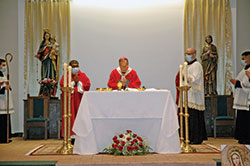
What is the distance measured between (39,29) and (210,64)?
5.20 metres

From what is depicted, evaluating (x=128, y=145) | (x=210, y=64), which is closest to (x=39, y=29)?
(x=210, y=64)

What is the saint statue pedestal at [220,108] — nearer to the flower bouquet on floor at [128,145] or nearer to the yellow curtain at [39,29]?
the flower bouquet on floor at [128,145]

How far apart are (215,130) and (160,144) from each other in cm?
365

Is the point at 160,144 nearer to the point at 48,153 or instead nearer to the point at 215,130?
the point at 48,153

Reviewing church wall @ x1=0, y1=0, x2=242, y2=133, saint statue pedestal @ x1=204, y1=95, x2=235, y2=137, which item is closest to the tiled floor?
saint statue pedestal @ x1=204, y1=95, x2=235, y2=137

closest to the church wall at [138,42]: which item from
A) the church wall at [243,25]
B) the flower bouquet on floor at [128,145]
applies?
the church wall at [243,25]

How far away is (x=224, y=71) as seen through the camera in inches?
410

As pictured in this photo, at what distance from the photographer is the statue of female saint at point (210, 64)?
9812mm

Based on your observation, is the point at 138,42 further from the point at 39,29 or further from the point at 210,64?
the point at 39,29

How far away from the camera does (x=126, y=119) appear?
643cm

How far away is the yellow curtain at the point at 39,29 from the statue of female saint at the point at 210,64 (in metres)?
4.07

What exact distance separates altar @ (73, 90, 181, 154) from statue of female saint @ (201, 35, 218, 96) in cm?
384

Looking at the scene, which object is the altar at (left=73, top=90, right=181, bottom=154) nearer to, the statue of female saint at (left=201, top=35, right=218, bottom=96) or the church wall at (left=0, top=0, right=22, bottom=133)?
the statue of female saint at (left=201, top=35, right=218, bottom=96)

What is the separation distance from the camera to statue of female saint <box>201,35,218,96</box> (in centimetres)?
981
